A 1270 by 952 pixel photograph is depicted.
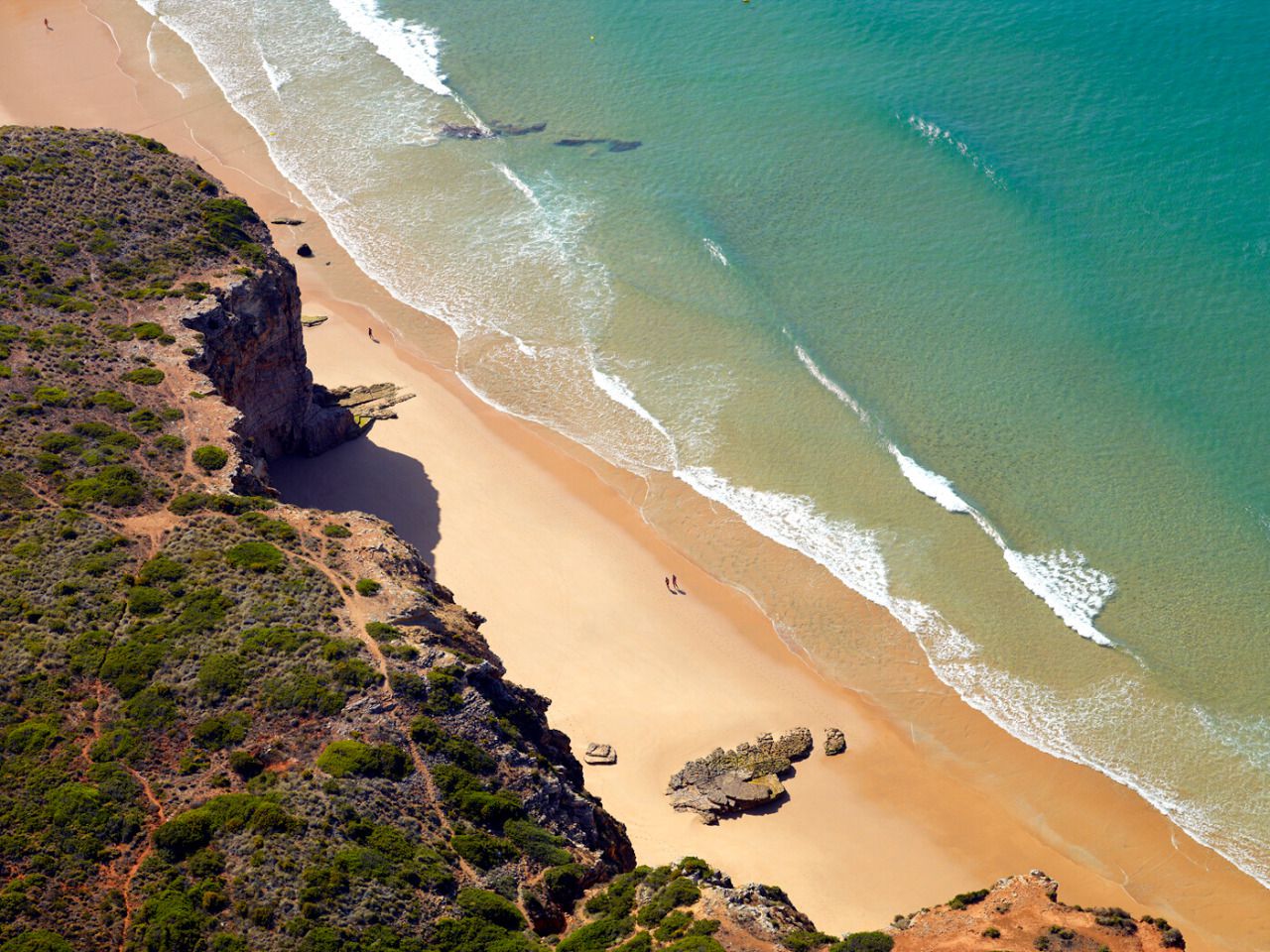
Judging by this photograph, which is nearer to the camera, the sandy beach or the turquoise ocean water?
the sandy beach

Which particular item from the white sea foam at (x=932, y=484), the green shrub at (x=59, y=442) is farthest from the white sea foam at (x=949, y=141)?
the green shrub at (x=59, y=442)

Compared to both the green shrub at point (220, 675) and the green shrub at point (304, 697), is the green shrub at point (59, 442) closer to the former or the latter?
the green shrub at point (220, 675)

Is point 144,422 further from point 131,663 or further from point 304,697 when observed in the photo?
point 304,697

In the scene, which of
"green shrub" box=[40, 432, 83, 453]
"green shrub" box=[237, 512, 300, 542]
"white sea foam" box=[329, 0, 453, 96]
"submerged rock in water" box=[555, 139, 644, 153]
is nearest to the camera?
"green shrub" box=[237, 512, 300, 542]

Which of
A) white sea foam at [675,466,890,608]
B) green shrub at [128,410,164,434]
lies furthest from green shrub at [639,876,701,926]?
green shrub at [128,410,164,434]

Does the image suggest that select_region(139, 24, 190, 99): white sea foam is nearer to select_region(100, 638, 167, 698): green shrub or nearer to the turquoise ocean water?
the turquoise ocean water

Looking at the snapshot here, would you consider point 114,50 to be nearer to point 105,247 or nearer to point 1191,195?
point 105,247
